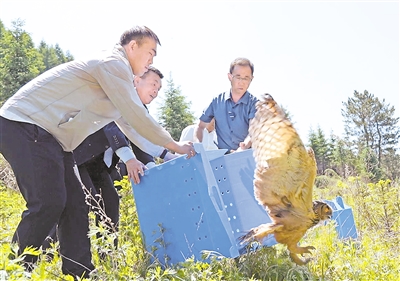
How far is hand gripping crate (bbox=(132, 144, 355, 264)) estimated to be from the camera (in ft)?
8.80

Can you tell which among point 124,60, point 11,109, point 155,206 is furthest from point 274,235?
point 11,109

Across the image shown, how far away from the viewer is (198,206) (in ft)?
8.96

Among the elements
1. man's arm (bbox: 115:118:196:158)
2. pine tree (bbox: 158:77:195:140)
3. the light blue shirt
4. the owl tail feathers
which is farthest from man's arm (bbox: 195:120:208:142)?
pine tree (bbox: 158:77:195:140)

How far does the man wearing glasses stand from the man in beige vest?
41.2 inches

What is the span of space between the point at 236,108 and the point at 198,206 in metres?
1.28

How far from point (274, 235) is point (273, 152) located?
22.0 inches

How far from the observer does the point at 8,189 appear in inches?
255

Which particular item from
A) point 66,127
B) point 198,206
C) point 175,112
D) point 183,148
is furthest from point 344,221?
point 175,112

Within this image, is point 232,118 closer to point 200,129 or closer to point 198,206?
point 200,129

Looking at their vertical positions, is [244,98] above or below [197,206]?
above

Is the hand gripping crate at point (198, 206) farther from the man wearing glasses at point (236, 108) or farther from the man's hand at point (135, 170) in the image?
the man wearing glasses at point (236, 108)

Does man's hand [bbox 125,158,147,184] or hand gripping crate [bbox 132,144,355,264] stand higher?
man's hand [bbox 125,158,147,184]

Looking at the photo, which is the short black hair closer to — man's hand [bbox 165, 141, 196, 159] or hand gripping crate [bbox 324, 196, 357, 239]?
man's hand [bbox 165, 141, 196, 159]

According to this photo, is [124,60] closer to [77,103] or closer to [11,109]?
[77,103]
